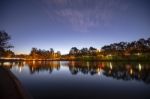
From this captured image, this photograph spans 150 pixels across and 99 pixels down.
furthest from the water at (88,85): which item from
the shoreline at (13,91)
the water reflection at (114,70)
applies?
the shoreline at (13,91)

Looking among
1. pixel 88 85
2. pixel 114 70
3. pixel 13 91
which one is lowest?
pixel 88 85

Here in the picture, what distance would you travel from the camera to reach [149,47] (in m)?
147

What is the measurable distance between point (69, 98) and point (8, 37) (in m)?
52.8

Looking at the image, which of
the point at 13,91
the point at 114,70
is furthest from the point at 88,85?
the point at 114,70

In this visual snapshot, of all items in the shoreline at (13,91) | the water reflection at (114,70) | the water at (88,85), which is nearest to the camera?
the shoreline at (13,91)

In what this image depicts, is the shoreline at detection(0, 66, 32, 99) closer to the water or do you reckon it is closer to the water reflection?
the water

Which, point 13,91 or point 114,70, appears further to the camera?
point 114,70

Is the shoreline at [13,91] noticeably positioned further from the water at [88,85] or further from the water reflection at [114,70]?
the water reflection at [114,70]

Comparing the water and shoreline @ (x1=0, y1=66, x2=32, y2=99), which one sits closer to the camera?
shoreline @ (x1=0, y1=66, x2=32, y2=99)

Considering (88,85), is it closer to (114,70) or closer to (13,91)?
(13,91)

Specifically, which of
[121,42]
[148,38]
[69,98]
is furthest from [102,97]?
[121,42]

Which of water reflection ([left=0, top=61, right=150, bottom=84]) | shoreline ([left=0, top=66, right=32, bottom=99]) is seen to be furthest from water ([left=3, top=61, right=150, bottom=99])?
shoreline ([left=0, top=66, right=32, bottom=99])

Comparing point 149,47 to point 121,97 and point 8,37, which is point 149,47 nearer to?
point 8,37

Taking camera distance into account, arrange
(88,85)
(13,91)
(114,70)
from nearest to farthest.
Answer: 1. (13,91)
2. (88,85)
3. (114,70)
